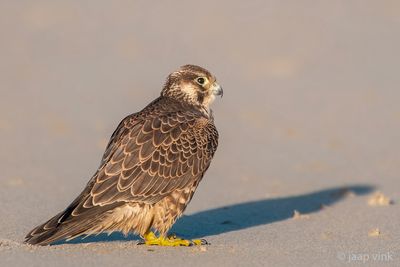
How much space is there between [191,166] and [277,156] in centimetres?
386

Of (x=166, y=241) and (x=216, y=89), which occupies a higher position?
(x=216, y=89)

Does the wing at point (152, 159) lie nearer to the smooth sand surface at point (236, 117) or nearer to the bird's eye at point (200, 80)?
the smooth sand surface at point (236, 117)

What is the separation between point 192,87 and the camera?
8.81 m

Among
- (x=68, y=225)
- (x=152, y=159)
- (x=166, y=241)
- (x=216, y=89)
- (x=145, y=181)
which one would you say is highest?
(x=216, y=89)

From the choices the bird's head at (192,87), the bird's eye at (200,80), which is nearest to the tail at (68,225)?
the bird's head at (192,87)

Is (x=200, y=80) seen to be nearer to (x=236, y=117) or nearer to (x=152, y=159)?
(x=152, y=159)

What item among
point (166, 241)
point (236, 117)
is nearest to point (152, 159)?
point (166, 241)

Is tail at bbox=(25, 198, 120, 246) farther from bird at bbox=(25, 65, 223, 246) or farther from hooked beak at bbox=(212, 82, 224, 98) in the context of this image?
hooked beak at bbox=(212, 82, 224, 98)

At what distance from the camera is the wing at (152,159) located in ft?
24.9

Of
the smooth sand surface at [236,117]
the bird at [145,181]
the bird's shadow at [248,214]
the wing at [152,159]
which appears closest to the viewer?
the bird at [145,181]

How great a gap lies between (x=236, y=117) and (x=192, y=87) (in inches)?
168

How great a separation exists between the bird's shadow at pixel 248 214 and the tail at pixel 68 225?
1.15 feet

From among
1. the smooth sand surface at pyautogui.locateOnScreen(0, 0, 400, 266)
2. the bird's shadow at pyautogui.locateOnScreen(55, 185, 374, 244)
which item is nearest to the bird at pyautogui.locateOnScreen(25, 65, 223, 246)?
the smooth sand surface at pyautogui.locateOnScreen(0, 0, 400, 266)

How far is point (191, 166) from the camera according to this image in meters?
7.96
